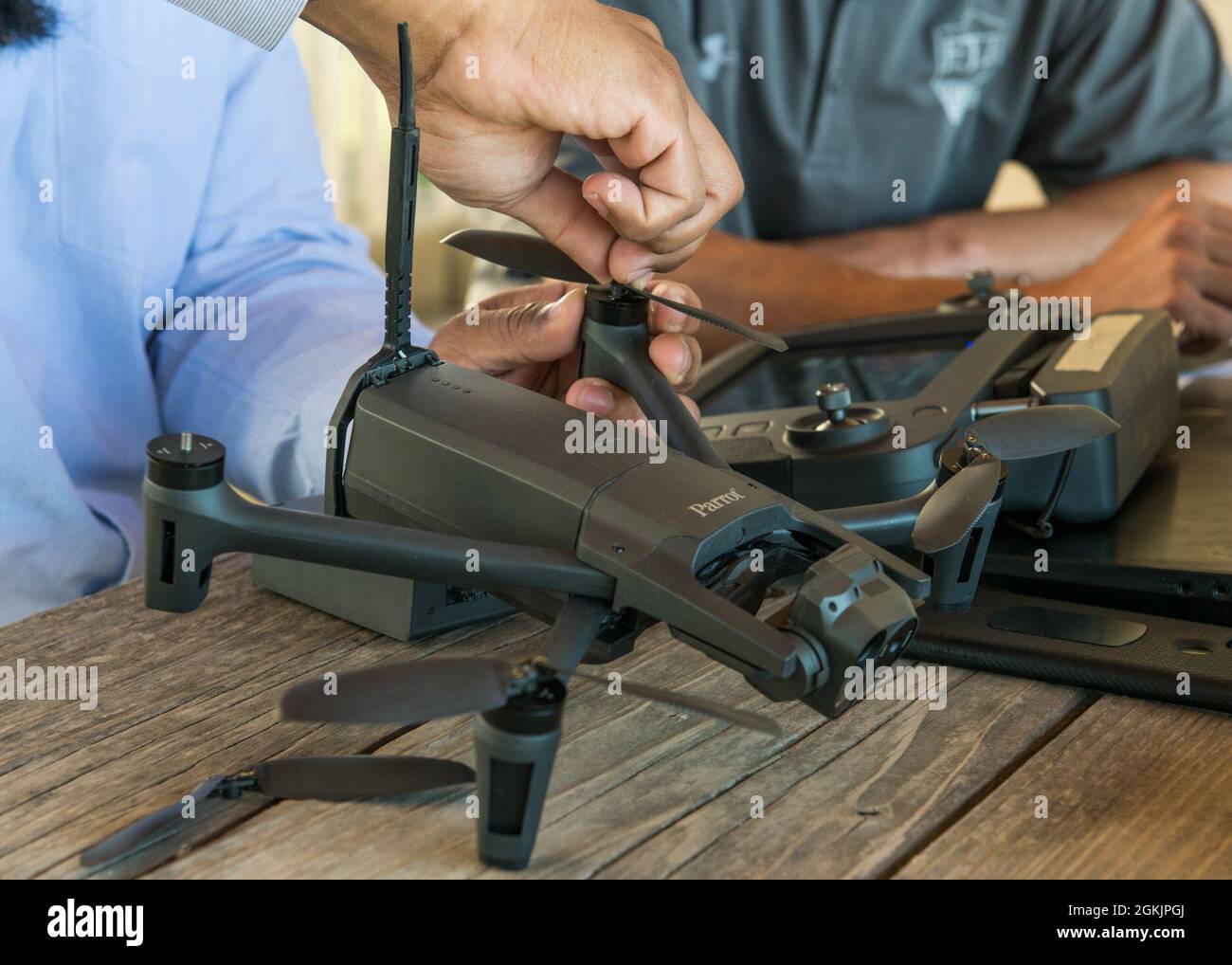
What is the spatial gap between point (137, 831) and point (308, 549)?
0.41 feet

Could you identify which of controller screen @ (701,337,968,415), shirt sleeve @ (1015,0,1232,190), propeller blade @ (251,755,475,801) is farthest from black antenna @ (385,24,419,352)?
shirt sleeve @ (1015,0,1232,190)

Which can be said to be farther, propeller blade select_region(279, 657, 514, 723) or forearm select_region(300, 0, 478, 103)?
forearm select_region(300, 0, 478, 103)

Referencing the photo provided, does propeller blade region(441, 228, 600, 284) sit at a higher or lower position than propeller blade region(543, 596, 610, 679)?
higher

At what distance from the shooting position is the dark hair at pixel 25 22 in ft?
3.00

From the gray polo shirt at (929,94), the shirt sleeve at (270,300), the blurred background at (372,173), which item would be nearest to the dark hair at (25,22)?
the shirt sleeve at (270,300)

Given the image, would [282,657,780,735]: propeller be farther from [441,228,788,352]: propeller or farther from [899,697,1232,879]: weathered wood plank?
[441,228,788,352]: propeller

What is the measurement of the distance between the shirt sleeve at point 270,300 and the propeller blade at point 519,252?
206 millimetres

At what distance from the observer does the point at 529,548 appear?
557mm

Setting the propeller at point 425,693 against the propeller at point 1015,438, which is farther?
the propeller at point 1015,438

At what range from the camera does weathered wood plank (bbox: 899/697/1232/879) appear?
51 cm

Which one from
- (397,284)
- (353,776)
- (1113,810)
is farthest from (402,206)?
(1113,810)

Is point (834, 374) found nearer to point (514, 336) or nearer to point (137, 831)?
point (514, 336)

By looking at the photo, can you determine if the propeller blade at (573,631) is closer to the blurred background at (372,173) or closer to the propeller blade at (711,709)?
the propeller blade at (711,709)

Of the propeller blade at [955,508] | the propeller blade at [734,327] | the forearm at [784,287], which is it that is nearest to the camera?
the propeller blade at [955,508]
